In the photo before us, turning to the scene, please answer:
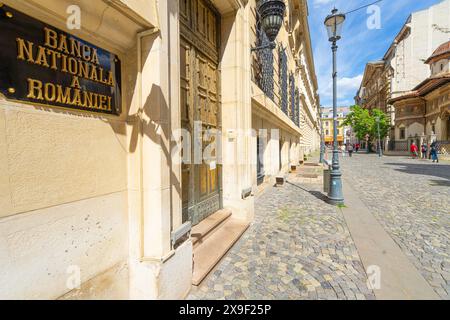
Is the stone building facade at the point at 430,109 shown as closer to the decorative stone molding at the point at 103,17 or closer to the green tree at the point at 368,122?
the green tree at the point at 368,122

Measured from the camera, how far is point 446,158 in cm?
2384

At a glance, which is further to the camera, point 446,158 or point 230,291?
point 446,158

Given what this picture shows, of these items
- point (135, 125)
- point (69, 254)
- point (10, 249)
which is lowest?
point (69, 254)

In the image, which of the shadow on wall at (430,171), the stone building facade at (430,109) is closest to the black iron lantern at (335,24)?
the shadow on wall at (430,171)

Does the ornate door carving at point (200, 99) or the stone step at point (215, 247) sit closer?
the stone step at point (215, 247)

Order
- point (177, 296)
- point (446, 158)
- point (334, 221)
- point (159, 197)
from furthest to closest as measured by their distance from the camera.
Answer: point (446, 158) → point (334, 221) → point (177, 296) → point (159, 197)

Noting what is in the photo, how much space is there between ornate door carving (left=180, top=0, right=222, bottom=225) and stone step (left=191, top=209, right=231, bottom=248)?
139 millimetres

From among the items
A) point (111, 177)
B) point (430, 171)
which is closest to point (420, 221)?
point (111, 177)

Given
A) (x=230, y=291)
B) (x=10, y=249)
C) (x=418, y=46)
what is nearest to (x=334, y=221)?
(x=230, y=291)

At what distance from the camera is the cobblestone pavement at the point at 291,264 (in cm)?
284

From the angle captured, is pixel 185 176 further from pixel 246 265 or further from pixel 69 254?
pixel 69 254

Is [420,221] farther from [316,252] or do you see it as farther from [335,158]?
[316,252]

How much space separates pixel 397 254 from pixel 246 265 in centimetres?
260

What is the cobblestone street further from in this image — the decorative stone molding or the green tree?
the green tree
